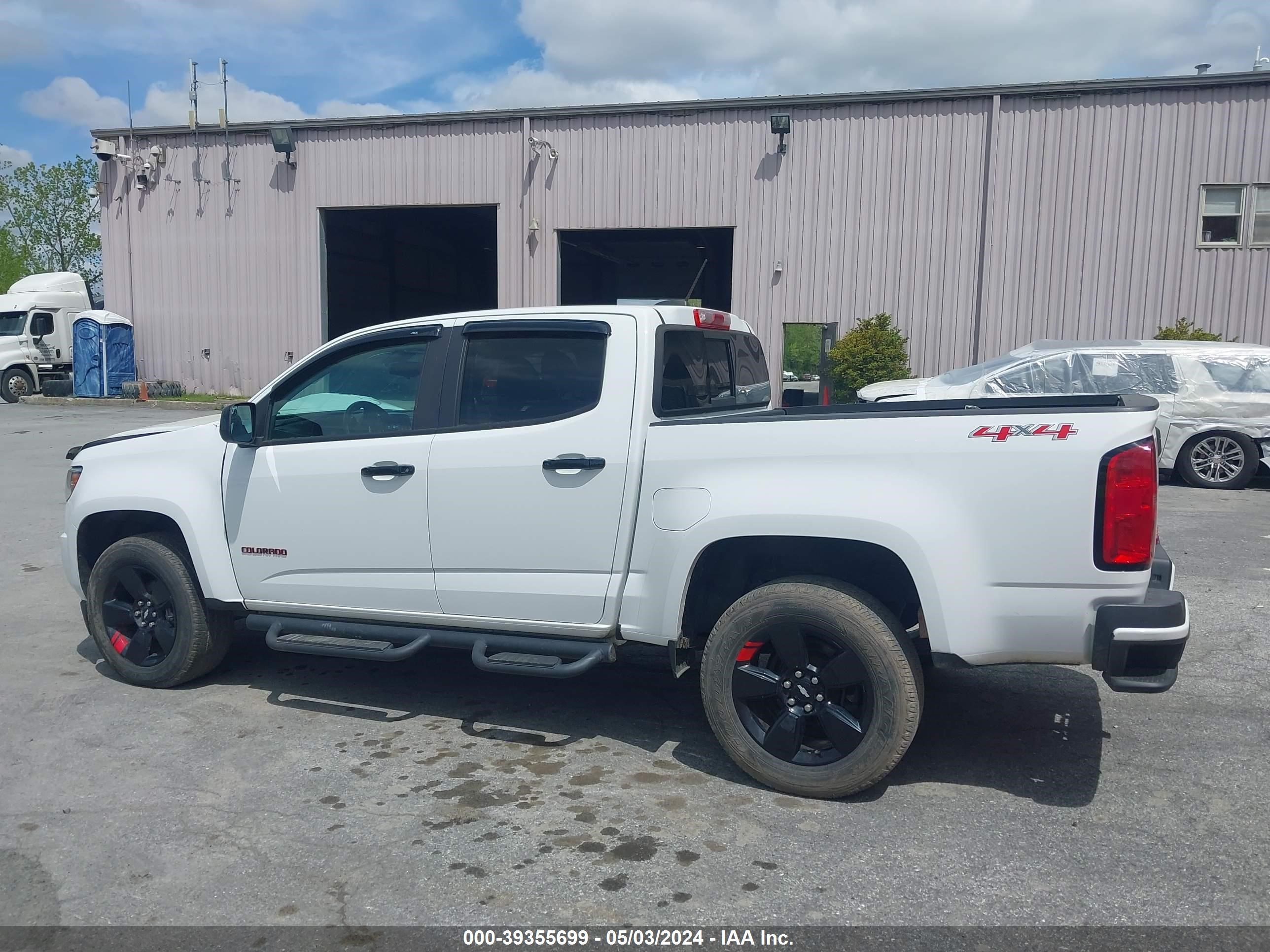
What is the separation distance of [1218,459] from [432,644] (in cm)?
1119

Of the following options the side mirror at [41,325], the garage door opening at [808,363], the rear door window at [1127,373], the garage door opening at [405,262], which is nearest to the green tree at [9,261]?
the garage door opening at [405,262]

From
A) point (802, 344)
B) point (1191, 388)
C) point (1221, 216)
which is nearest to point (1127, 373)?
point (1191, 388)

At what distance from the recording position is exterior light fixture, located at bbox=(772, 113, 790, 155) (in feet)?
66.8

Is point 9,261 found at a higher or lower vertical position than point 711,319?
higher

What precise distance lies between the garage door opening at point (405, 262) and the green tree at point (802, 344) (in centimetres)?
726

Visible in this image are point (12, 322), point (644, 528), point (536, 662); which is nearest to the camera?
point (644, 528)

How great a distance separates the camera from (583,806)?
13.0 ft

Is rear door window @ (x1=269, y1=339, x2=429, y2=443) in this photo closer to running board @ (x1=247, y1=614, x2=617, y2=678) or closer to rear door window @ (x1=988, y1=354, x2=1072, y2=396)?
running board @ (x1=247, y1=614, x2=617, y2=678)

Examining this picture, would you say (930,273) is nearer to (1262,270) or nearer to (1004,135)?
(1004,135)

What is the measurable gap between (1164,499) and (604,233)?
49.3ft

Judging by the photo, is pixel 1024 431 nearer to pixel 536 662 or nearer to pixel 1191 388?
pixel 536 662

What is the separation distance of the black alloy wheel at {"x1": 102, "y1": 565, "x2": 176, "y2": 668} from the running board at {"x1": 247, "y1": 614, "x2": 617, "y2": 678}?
21.8 inches

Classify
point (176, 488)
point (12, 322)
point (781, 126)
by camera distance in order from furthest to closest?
point (12, 322) → point (781, 126) → point (176, 488)

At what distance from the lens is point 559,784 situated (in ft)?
13.7
